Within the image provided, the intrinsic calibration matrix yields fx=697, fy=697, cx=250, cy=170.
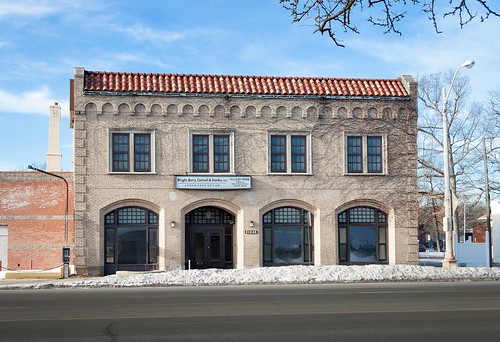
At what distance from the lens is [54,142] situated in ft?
143

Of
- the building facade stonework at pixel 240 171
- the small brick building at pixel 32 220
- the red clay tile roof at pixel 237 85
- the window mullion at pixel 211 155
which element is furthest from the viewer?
the small brick building at pixel 32 220

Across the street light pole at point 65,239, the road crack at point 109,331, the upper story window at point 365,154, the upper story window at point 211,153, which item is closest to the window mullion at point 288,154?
the upper story window at point 211,153

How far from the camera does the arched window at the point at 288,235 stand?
3262 cm

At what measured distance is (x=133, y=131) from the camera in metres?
31.4

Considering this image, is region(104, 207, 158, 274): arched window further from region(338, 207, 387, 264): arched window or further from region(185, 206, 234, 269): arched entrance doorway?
region(338, 207, 387, 264): arched window

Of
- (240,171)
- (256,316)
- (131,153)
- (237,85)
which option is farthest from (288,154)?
(256,316)

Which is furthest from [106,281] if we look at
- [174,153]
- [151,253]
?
[174,153]

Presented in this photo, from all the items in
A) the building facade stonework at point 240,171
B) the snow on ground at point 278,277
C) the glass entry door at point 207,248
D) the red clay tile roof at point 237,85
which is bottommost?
the snow on ground at point 278,277

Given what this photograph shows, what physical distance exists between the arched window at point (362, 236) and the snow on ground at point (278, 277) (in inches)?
181

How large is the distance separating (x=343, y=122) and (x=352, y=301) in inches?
637

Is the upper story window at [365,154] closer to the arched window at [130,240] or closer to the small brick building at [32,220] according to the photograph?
the arched window at [130,240]

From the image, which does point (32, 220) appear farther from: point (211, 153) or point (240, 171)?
point (240, 171)

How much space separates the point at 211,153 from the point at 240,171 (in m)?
1.57

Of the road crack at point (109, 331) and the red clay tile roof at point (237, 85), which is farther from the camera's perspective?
the red clay tile roof at point (237, 85)
